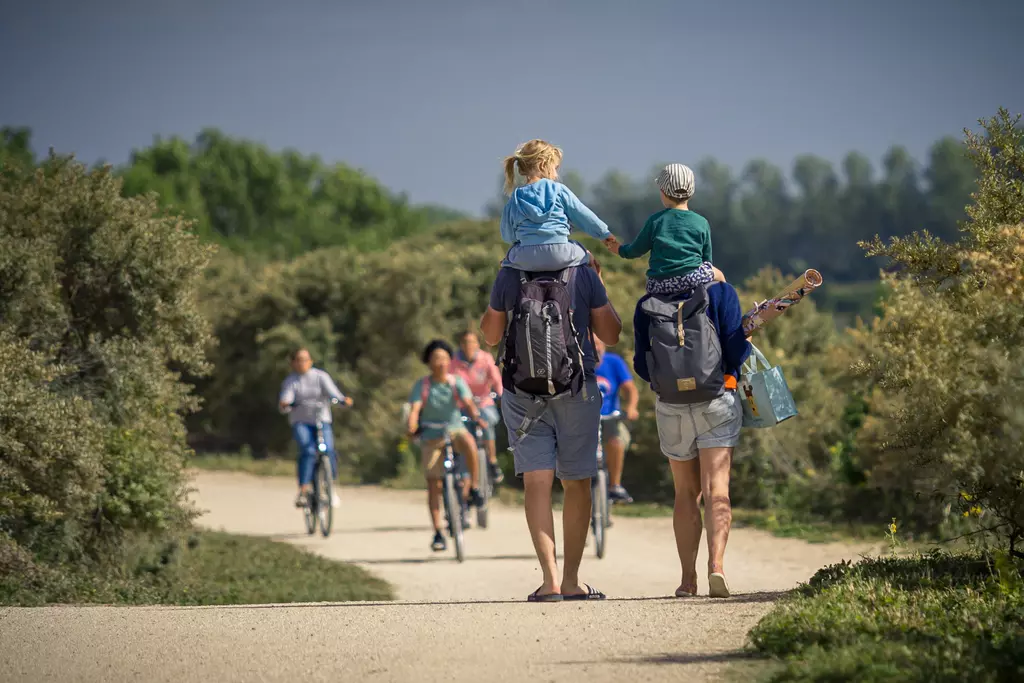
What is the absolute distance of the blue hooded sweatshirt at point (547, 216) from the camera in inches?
283

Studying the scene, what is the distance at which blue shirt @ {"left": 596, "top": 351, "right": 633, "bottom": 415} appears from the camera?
41.8 ft

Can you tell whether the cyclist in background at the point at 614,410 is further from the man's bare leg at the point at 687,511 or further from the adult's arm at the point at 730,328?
the adult's arm at the point at 730,328

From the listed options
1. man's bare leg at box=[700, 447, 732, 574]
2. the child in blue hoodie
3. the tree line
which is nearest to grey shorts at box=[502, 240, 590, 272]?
the child in blue hoodie

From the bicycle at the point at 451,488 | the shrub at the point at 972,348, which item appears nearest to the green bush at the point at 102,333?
the bicycle at the point at 451,488

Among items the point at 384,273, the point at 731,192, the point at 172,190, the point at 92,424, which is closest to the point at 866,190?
the point at 731,192

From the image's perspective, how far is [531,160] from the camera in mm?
7418

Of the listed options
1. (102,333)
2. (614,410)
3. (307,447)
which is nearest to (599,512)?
(614,410)

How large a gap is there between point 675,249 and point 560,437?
119 centimetres

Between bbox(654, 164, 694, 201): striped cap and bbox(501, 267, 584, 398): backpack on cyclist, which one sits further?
bbox(654, 164, 694, 201): striped cap

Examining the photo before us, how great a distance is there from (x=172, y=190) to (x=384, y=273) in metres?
60.4

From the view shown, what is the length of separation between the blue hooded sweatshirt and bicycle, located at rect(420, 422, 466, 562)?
5.62 meters

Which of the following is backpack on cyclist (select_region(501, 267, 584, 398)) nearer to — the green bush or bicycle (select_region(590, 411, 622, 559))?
the green bush

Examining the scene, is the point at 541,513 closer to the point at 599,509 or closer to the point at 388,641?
the point at 388,641

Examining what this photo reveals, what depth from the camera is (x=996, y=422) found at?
19.2ft
